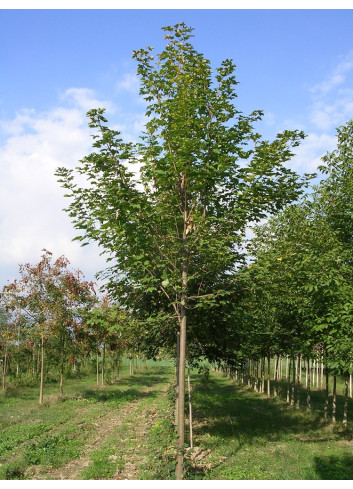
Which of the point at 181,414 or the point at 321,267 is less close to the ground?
the point at 321,267

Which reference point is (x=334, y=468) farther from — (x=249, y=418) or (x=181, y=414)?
(x=249, y=418)

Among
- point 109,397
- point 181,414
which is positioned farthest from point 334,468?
point 109,397

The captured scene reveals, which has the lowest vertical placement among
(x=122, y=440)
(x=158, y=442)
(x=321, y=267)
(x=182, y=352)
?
(x=122, y=440)

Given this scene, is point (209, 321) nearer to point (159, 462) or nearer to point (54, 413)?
point (159, 462)

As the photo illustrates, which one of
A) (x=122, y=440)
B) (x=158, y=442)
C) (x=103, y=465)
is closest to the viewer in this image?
(x=103, y=465)

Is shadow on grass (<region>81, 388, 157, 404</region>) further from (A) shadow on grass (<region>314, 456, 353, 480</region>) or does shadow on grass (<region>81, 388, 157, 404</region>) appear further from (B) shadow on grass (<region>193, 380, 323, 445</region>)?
(A) shadow on grass (<region>314, 456, 353, 480</region>)

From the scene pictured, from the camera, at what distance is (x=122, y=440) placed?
12.1 metres

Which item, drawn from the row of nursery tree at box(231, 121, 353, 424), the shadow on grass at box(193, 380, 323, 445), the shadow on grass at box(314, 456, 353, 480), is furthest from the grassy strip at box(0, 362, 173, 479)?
the row of nursery tree at box(231, 121, 353, 424)

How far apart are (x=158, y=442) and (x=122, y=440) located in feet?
10.6

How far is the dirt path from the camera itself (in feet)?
29.1

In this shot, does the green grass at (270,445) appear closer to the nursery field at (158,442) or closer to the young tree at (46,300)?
the nursery field at (158,442)

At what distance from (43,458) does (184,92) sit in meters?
9.03

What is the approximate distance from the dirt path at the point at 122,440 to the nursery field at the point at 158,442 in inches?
0.9

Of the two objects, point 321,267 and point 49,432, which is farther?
point 49,432
